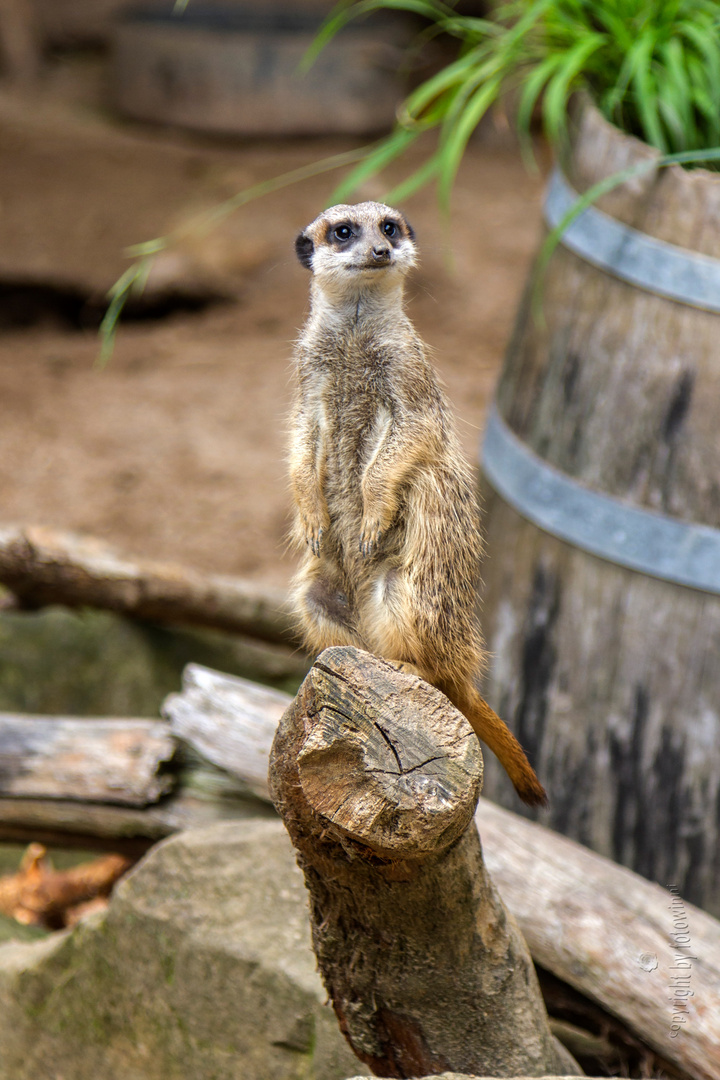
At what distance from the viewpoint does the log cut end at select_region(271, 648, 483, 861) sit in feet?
4.25

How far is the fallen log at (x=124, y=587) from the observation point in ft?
10.4

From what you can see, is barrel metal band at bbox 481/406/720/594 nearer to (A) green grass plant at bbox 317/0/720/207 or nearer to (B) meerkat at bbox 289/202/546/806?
(A) green grass plant at bbox 317/0/720/207

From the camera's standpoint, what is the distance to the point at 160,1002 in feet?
6.75

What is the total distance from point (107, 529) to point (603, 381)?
8.30 feet

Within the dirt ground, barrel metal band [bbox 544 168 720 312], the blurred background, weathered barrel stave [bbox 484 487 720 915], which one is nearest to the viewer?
barrel metal band [bbox 544 168 720 312]

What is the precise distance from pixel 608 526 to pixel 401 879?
1148 mm

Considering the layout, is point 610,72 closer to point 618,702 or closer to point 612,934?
point 618,702

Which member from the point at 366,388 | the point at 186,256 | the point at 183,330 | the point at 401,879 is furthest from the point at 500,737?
the point at 186,256

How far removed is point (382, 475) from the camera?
60.6 inches

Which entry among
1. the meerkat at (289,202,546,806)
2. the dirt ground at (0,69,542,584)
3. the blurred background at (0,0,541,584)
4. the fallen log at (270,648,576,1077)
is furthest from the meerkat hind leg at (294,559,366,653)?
the dirt ground at (0,69,542,584)

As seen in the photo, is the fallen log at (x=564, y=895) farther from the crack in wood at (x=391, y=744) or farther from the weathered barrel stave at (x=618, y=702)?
the crack in wood at (x=391, y=744)

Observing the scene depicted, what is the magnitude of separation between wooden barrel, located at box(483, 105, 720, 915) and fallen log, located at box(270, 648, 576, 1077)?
0.80 meters

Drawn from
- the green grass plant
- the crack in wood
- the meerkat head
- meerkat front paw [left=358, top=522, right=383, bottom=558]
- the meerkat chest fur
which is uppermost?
the green grass plant

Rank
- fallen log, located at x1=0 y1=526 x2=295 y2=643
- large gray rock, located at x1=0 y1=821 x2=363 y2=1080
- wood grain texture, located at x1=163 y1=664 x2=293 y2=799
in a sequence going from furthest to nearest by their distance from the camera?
fallen log, located at x1=0 y1=526 x2=295 y2=643, wood grain texture, located at x1=163 y1=664 x2=293 y2=799, large gray rock, located at x1=0 y1=821 x2=363 y2=1080
